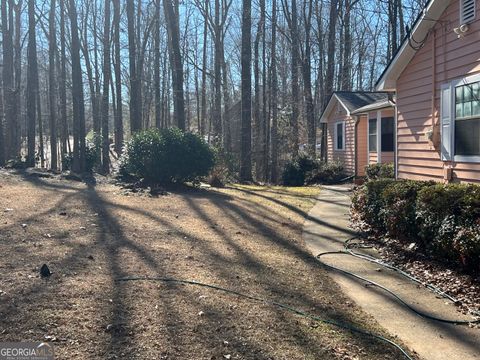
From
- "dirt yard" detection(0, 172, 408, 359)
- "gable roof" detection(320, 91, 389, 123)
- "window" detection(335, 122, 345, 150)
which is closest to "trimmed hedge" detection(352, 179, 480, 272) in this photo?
"dirt yard" detection(0, 172, 408, 359)

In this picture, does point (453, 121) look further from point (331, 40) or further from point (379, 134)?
point (331, 40)

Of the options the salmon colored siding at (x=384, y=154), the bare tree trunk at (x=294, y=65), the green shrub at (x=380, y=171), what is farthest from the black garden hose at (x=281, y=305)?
the bare tree trunk at (x=294, y=65)

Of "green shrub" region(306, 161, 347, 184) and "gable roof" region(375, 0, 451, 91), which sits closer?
"gable roof" region(375, 0, 451, 91)

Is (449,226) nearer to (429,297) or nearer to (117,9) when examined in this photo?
(429,297)

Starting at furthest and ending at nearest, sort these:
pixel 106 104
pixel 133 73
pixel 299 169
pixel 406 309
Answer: pixel 106 104
pixel 133 73
pixel 299 169
pixel 406 309

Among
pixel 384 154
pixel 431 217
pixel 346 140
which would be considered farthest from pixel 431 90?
pixel 346 140

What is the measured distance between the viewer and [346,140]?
70.1 feet

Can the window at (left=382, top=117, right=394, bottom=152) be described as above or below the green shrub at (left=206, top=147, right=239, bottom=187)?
above

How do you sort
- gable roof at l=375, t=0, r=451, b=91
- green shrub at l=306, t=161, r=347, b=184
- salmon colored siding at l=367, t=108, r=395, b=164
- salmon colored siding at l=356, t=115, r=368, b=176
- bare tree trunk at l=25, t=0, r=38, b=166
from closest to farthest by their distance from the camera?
gable roof at l=375, t=0, r=451, b=91 → salmon colored siding at l=367, t=108, r=395, b=164 → salmon colored siding at l=356, t=115, r=368, b=176 → bare tree trunk at l=25, t=0, r=38, b=166 → green shrub at l=306, t=161, r=347, b=184

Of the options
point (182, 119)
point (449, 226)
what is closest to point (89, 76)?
point (182, 119)

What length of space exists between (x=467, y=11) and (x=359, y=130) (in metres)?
12.4

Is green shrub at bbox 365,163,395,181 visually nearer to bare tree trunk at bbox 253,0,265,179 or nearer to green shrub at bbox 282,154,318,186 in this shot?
green shrub at bbox 282,154,318,186

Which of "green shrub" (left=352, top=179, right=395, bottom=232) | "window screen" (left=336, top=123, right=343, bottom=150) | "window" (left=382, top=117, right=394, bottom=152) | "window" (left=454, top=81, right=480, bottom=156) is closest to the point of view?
"window" (left=454, top=81, right=480, bottom=156)

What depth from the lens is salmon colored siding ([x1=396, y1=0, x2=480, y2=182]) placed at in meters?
7.59
